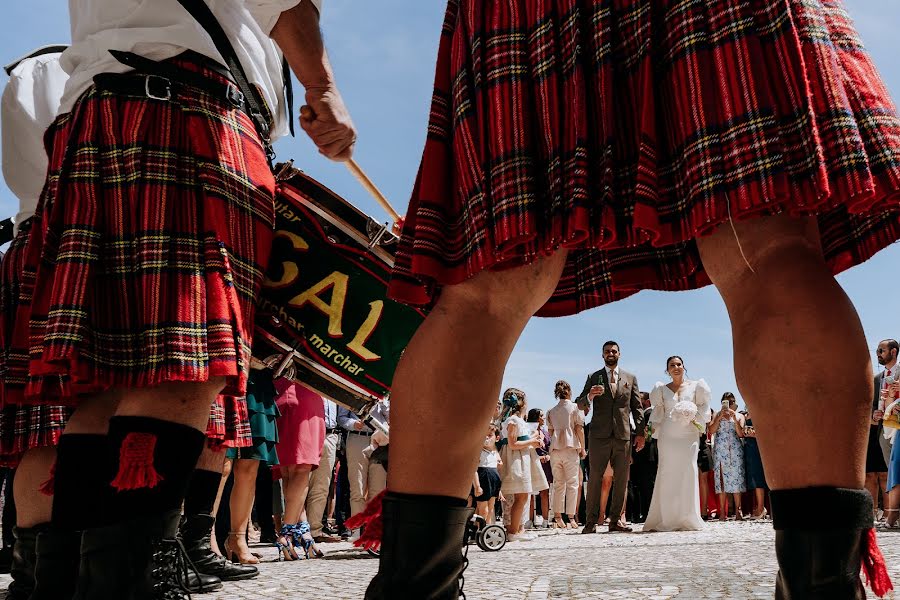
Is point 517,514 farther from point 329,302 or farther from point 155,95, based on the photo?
point 155,95

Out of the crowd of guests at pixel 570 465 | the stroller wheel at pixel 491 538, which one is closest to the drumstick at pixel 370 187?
the stroller wheel at pixel 491 538

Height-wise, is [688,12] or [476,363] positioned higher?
[688,12]

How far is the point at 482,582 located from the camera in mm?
3725

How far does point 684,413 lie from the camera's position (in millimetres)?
9914

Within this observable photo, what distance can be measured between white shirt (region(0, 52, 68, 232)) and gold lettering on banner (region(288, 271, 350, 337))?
1354mm

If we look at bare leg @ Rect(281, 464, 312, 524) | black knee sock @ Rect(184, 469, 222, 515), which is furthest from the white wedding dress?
black knee sock @ Rect(184, 469, 222, 515)

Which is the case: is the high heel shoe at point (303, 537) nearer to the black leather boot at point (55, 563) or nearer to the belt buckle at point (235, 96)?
the black leather boot at point (55, 563)

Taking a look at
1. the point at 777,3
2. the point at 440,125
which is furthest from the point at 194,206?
the point at 777,3

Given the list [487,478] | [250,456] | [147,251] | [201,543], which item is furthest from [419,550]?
[487,478]

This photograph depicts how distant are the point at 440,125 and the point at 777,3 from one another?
1.99ft

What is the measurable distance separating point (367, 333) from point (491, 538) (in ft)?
15.7

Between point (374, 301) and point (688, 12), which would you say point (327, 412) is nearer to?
point (374, 301)

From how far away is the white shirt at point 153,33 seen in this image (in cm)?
203

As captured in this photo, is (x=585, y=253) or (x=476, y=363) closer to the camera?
(x=476, y=363)
